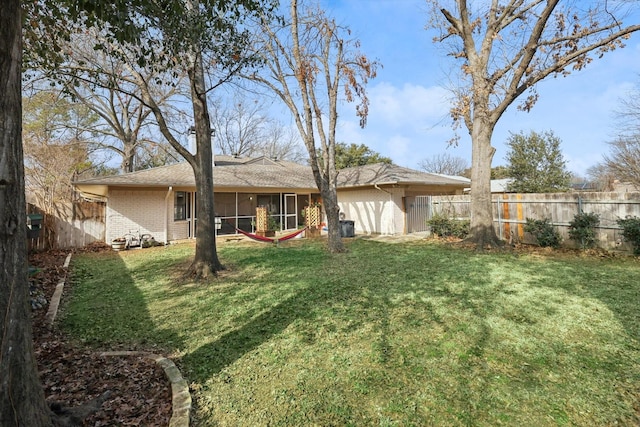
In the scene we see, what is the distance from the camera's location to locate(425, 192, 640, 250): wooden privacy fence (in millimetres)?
8633

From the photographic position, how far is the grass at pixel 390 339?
245cm

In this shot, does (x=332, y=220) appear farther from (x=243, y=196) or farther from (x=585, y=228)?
(x=585, y=228)

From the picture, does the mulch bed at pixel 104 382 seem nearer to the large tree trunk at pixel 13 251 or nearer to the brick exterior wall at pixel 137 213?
the large tree trunk at pixel 13 251

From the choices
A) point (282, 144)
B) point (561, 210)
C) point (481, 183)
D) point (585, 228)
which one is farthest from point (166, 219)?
point (282, 144)

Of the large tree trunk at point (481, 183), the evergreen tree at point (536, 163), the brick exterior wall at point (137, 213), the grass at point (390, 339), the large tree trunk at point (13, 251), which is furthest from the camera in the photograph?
the evergreen tree at point (536, 163)

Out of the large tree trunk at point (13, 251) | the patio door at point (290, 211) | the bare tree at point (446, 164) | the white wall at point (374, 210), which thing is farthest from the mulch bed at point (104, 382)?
the bare tree at point (446, 164)

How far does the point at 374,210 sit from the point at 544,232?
288 inches

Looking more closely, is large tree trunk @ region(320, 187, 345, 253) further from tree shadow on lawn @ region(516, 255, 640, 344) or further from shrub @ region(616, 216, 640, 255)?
shrub @ region(616, 216, 640, 255)

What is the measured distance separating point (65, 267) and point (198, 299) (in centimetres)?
517

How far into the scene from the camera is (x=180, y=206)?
13594 mm

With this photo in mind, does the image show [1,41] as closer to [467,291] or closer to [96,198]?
[467,291]

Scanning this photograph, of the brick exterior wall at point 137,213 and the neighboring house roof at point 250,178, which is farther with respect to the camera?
the brick exterior wall at point 137,213

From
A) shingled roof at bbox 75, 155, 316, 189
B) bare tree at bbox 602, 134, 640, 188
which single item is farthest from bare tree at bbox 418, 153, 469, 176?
shingled roof at bbox 75, 155, 316, 189

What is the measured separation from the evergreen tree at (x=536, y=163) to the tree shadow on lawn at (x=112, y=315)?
25.2m
